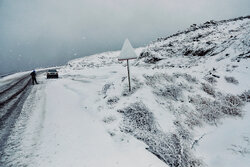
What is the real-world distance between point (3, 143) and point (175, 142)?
6.80m

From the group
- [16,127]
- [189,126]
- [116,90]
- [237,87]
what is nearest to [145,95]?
[116,90]

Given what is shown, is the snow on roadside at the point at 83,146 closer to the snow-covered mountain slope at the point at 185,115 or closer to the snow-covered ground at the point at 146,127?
the snow-covered ground at the point at 146,127

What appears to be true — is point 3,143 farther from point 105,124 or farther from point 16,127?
point 105,124

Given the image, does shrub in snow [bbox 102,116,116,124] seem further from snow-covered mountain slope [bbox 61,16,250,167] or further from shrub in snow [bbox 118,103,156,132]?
shrub in snow [bbox 118,103,156,132]

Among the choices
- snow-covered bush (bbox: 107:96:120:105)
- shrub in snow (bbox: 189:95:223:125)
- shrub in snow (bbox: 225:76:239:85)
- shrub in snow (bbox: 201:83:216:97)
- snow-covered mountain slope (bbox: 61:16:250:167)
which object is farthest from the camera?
shrub in snow (bbox: 225:76:239:85)

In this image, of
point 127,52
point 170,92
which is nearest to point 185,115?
point 170,92

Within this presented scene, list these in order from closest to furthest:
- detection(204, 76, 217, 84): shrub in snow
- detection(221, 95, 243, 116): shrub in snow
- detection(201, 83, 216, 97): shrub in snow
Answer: detection(221, 95, 243, 116): shrub in snow
detection(201, 83, 216, 97): shrub in snow
detection(204, 76, 217, 84): shrub in snow

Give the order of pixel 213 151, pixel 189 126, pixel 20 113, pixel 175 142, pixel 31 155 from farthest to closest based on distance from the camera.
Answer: pixel 20 113
pixel 189 126
pixel 213 151
pixel 175 142
pixel 31 155

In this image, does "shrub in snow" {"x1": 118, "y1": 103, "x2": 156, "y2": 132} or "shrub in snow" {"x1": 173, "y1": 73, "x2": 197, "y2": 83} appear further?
"shrub in snow" {"x1": 173, "y1": 73, "x2": 197, "y2": 83}

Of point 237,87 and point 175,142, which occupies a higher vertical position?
point 237,87

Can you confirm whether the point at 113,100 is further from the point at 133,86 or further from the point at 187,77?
the point at 187,77

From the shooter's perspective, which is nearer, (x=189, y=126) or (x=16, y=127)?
(x=16, y=127)

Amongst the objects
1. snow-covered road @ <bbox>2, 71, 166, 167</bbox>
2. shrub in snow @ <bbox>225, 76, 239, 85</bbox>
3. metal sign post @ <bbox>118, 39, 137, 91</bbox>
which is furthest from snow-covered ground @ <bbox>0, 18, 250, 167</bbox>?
metal sign post @ <bbox>118, 39, 137, 91</bbox>

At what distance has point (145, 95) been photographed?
8.57 m
